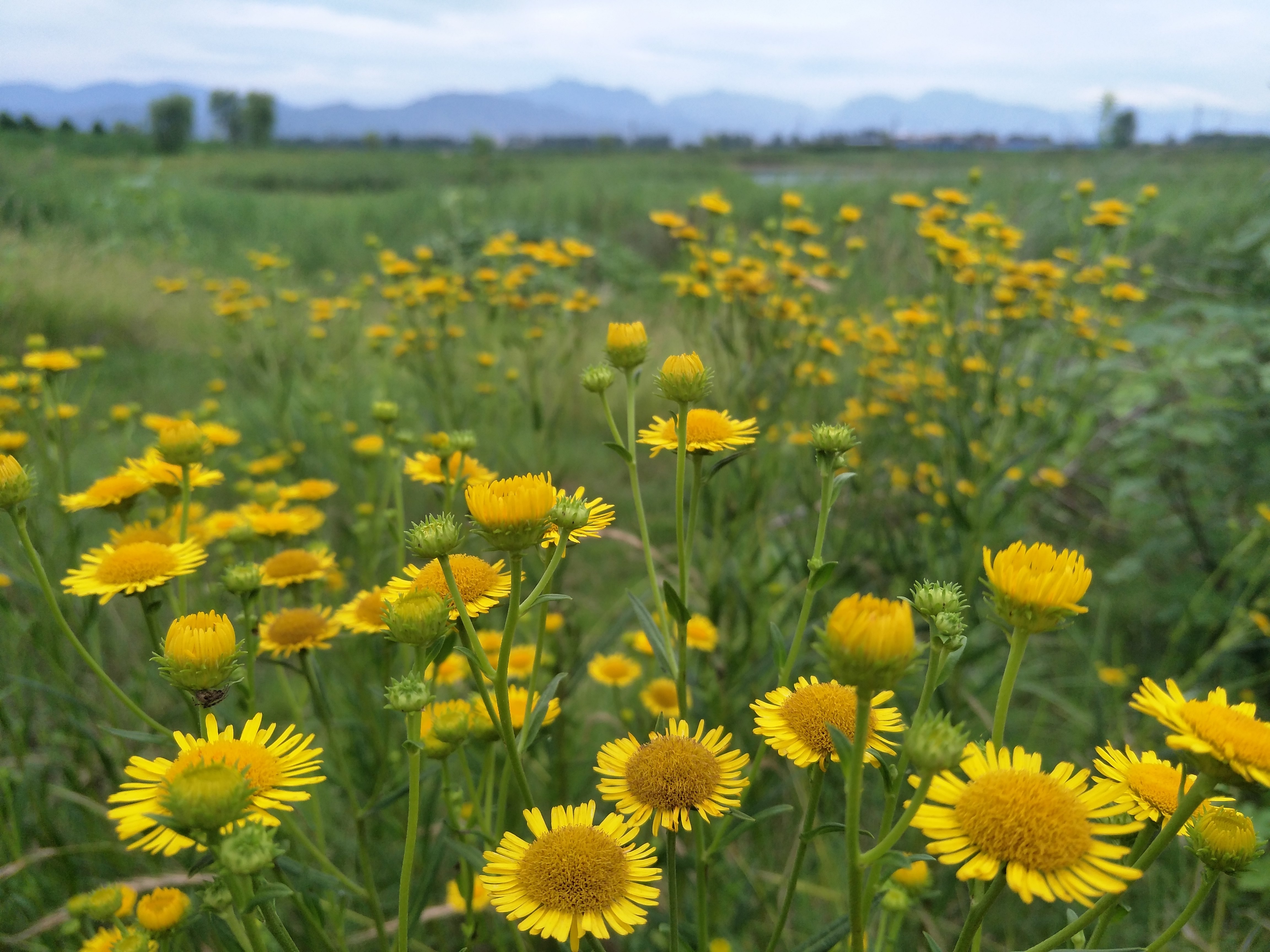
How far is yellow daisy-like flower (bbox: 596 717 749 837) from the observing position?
76 centimetres

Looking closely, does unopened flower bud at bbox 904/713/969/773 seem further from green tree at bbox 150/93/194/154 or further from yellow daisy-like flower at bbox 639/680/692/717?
green tree at bbox 150/93/194/154

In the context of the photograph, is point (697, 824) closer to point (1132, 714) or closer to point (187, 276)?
point (1132, 714)

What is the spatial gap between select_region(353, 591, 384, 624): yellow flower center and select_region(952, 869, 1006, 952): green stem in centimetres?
87

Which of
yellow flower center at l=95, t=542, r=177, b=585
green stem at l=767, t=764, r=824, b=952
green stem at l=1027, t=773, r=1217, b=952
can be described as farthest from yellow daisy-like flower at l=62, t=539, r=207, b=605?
green stem at l=1027, t=773, r=1217, b=952

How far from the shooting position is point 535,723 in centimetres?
85

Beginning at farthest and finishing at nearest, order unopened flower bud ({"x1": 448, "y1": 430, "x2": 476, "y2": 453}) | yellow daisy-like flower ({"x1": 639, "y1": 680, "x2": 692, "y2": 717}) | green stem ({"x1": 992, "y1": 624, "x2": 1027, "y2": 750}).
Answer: yellow daisy-like flower ({"x1": 639, "y1": 680, "x2": 692, "y2": 717}) → unopened flower bud ({"x1": 448, "y1": 430, "x2": 476, "y2": 453}) → green stem ({"x1": 992, "y1": 624, "x2": 1027, "y2": 750})

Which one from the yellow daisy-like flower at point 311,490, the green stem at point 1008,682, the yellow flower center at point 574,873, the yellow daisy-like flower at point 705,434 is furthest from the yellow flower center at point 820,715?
the yellow daisy-like flower at point 311,490

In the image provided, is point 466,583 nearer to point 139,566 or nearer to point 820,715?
point 820,715

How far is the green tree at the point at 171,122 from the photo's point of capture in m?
25.1

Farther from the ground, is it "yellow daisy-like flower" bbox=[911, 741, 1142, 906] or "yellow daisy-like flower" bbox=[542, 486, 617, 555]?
"yellow daisy-like flower" bbox=[542, 486, 617, 555]

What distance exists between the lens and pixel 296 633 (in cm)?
118

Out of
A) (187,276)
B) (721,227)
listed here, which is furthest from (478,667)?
(187,276)

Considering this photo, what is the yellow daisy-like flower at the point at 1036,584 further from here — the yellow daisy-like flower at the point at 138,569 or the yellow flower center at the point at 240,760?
the yellow daisy-like flower at the point at 138,569

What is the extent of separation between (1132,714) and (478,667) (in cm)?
289
